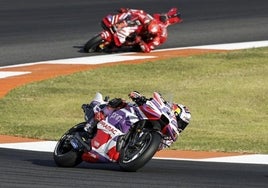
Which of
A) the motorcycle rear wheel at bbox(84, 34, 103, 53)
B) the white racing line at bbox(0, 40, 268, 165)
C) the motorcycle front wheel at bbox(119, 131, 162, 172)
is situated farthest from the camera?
the motorcycle rear wheel at bbox(84, 34, 103, 53)

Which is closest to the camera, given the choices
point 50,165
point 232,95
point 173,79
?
point 50,165

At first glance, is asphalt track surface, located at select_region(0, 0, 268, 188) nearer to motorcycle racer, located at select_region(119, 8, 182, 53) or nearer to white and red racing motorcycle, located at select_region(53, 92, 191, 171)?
white and red racing motorcycle, located at select_region(53, 92, 191, 171)

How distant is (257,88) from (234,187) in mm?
8590

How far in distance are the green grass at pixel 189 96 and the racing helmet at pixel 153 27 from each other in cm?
109

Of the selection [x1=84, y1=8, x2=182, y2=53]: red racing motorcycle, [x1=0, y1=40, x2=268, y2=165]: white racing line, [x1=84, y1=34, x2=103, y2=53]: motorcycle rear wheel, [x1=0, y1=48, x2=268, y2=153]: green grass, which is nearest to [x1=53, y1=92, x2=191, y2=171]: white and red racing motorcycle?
[x1=0, y1=40, x2=268, y2=165]: white racing line

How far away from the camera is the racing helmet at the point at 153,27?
22766 mm

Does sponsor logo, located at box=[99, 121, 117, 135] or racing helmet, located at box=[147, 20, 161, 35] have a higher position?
sponsor logo, located at box=[99, 121, 117, 135]

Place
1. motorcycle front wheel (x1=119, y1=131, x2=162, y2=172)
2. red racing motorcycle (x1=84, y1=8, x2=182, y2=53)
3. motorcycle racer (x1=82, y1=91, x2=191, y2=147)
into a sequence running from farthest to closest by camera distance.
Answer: red racing motorcycle (x1=84, y1=8, x2=182, y2=53), motorcycle racer (x1=82, y1=91, x2=191, y2=147), motorcycle front wheel (x1=119, y1=131, x2=162, y2=172)

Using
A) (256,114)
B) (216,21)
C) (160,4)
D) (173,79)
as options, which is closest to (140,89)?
(173,79)

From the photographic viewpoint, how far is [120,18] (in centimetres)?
2284

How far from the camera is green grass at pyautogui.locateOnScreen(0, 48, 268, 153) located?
15.5 m

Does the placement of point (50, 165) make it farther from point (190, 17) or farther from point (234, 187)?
point (190, 17)

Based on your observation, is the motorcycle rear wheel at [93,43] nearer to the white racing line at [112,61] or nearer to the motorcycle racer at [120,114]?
the white racing line at [112,61]

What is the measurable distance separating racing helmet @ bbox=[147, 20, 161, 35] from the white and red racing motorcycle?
1043 cm
